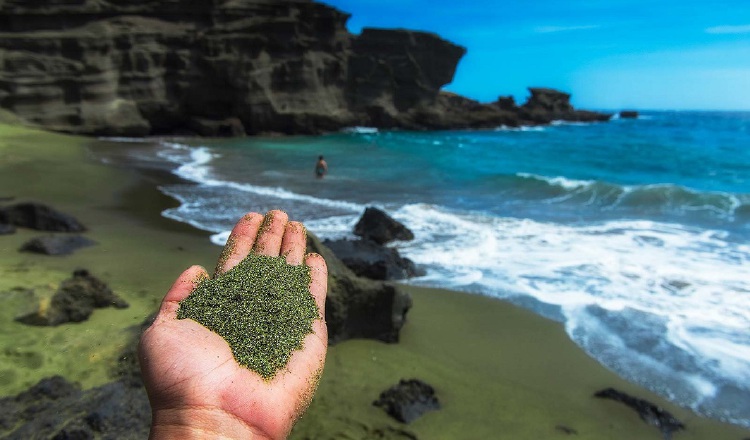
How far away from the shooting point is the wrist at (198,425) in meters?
2.35

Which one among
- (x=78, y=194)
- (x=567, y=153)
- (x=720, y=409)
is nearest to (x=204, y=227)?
(x=78, y=194)

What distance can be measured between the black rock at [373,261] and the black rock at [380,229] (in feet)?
4.90

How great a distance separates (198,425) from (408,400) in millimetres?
2566

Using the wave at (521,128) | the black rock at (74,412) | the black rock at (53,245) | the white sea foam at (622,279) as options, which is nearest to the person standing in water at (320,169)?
the white sea foam at (622,279)

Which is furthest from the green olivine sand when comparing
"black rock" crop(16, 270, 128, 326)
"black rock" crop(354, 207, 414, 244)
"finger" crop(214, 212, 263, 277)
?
"black rock" crop(354, 207, 414, 244)

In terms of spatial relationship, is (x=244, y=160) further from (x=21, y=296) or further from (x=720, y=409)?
(x=720, y=409)

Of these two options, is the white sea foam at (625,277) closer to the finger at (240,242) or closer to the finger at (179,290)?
the finger at (240,242)

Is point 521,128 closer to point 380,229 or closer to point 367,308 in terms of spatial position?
point 380,229

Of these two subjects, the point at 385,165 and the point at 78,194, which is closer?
the point at 78,194

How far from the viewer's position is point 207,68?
37.4 m

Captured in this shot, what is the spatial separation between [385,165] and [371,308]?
764 inches

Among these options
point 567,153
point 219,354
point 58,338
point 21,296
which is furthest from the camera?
point 567,153

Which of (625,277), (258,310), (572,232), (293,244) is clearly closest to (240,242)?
(293,244)

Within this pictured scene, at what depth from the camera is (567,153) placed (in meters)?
34.8
